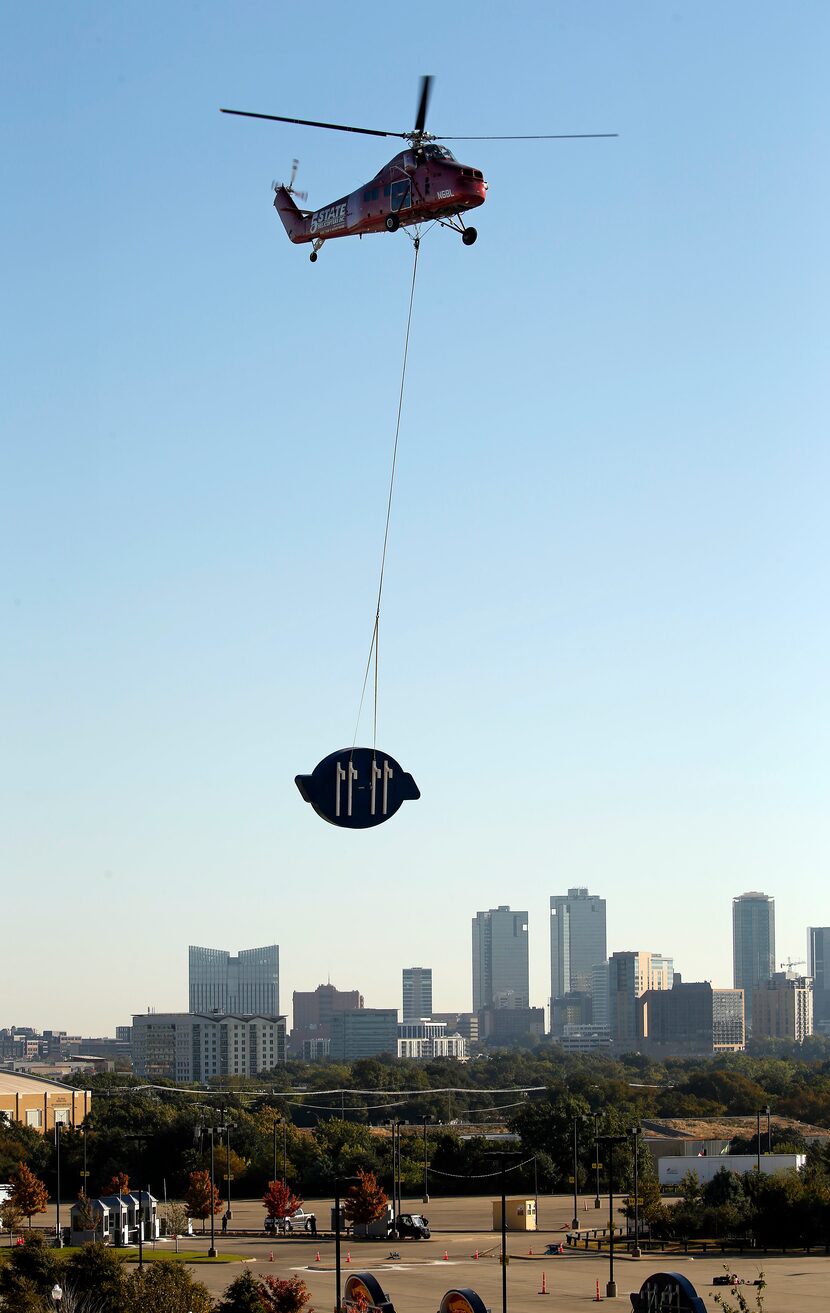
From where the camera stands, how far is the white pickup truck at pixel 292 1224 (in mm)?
81438

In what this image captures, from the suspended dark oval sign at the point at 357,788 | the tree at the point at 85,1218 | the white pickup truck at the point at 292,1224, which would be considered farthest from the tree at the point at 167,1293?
the white pickup truck at the point at 292,1224

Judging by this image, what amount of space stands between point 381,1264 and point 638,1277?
430 inches

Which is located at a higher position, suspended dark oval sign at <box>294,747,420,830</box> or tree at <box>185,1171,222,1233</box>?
suspended dark oval sign at <box>294,747,420,830</box>

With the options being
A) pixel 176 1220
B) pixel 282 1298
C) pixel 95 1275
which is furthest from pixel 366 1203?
pixel 282 1298

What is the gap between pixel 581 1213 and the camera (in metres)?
91.6

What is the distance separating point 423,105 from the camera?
38906 millimetres

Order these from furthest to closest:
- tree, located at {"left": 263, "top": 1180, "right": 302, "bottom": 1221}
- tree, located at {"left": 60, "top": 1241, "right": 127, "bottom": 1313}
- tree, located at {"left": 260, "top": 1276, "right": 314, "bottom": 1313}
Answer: tree, located at {"left": 263, "top": 1180, "right": 302, "bottom": 1221} → tree, located at {"left": 260, "top": 1276, "right": 314, "bottom": 1313} → tree, located at {"left": 60, "top": 1241, "right": 127, "bottom": 1313}

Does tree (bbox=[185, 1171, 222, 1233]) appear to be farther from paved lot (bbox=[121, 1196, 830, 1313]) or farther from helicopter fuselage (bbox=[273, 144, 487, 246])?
helicopter fuselage (bbox=[273, 144, 487, 246])

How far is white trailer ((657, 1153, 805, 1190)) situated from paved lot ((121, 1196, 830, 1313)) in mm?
7835

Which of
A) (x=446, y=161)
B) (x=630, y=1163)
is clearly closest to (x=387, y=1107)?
(x=630, y=1163)

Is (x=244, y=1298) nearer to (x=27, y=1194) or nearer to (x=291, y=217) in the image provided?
(x=291, y=217)

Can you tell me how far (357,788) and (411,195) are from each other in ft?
54.2

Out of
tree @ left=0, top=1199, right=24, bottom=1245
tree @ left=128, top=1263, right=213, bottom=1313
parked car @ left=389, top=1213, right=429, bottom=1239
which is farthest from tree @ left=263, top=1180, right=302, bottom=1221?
tree @ left=128, top=1263, right=213, bottom=1313

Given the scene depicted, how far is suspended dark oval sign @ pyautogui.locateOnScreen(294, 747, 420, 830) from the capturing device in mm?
29656
